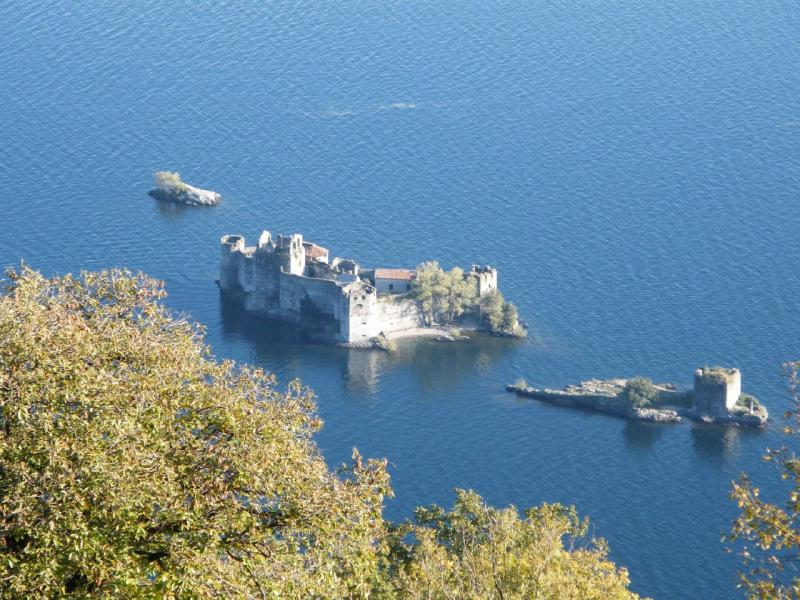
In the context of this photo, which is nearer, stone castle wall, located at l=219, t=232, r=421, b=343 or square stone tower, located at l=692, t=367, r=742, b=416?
square stone tower, located at l=692, t=367, r=742, b=416

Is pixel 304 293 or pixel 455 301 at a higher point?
pixel 304 293

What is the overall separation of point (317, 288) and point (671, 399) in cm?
3315

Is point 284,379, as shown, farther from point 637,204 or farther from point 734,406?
point 637,204

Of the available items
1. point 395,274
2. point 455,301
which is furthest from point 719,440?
point 395,274

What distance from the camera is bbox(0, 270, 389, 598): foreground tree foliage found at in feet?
131

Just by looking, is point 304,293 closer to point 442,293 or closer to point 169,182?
point 442,293

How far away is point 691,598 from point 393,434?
3162cm

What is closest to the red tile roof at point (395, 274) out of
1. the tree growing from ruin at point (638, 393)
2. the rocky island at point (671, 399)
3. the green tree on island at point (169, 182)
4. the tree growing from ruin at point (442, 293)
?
the tree growing from ruin at point (442, 293)

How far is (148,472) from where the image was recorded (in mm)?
41188

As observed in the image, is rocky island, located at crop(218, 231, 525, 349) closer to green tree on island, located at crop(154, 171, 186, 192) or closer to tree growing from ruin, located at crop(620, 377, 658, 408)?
tree growing from ruin, located at crop(620, 377, 658, 408)

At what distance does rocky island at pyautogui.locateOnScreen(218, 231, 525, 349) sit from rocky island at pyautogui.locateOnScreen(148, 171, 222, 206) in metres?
26.3

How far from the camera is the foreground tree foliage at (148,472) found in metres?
40.0

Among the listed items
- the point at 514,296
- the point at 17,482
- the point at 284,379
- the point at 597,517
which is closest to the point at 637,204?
the point at 514,296

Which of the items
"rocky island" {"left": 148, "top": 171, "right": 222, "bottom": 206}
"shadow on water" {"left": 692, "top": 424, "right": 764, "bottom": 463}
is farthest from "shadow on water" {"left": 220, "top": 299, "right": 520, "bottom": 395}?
"rocky island" {"left": 148, "top": 171, "right": 222, "bottom": 206}
